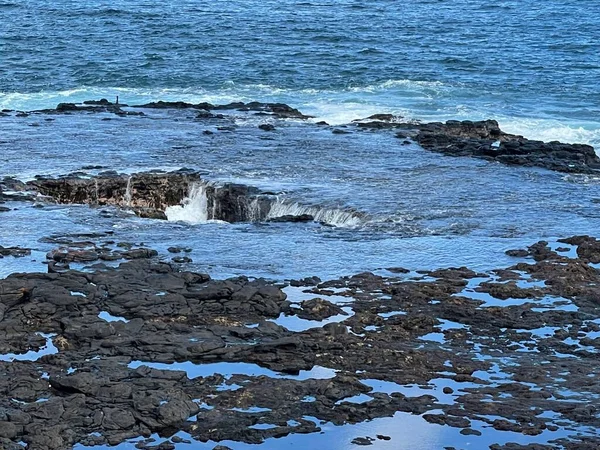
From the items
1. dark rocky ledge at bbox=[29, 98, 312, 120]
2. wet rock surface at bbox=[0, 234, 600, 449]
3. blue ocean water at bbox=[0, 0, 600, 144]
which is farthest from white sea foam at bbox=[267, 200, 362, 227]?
blue ocean water at bbox=[0, 0, 600, 144]

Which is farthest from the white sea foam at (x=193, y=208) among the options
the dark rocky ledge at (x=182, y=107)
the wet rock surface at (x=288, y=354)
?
the dark rocky ledge at (x=182, y=107)

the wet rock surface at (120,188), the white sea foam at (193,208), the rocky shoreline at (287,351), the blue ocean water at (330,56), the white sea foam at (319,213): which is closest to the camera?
the rocky shoreline at (287,351)

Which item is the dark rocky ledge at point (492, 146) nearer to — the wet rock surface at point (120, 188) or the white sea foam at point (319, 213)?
the white sea foam at point (319, 213)

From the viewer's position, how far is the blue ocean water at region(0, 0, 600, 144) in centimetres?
4322

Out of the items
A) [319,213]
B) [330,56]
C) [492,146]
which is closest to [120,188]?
[319,213]

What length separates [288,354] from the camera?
56.7ft

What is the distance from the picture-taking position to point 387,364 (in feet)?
55.7

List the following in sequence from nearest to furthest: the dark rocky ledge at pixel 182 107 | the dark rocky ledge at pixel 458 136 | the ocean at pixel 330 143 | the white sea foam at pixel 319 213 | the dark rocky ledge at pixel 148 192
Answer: the ocean at pixel 330 143 → the white sea foam at pixel 319 213 → the dark rocky ledge at pixel 148 192 → the dark rocky ledge at pixel 458 136 → the dark rocky ledge at pixel 182 107

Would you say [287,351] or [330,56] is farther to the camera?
[330,56]

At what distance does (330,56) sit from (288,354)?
35.7 metres

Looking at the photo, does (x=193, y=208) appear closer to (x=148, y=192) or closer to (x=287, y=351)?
(x=148, y=192)

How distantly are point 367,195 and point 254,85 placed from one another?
20.0m

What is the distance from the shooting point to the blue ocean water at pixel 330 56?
43.2 m

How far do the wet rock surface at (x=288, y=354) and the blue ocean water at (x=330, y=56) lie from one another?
18.9 meters
